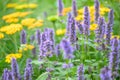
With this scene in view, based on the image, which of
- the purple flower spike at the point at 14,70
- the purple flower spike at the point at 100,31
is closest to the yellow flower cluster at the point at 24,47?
the purple flower spike at the point at 14,70

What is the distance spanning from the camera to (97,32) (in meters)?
3.54

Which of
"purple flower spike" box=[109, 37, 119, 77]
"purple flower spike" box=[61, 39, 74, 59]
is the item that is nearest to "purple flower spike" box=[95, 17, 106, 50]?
"purple flower spike" box=[109, 37, 119, 77]

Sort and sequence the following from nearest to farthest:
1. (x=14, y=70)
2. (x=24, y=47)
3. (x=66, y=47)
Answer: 1. (x=66, y=47)
2. (x=14, y=70)
3. (x=24, y=47)

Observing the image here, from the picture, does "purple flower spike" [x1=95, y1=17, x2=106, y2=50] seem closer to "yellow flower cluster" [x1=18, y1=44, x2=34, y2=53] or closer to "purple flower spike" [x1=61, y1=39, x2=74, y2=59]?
"purple flower spike" [x1=61, y1=39, x2=74, y2=59]

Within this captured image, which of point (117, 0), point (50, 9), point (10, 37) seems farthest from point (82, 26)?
point (50, 9)

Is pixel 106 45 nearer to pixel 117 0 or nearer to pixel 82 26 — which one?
pixel 82 26

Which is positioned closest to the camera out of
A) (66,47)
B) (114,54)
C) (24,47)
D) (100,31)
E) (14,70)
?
(66,47)

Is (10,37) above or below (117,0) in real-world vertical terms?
below

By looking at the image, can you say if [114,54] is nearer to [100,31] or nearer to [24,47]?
[100,31]

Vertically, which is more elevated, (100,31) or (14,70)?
(100,31)

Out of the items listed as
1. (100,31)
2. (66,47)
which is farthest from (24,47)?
(66,47)

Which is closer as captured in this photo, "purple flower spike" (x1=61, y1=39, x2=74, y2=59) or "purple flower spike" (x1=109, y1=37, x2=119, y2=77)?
"purple flower spike" (x1=61, y1=39, x2=74, y2=59)

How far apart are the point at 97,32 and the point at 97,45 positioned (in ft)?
0.46

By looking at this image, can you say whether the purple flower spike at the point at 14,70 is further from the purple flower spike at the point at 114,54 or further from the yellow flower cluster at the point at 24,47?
the purple flower spike at the point at 114,54
